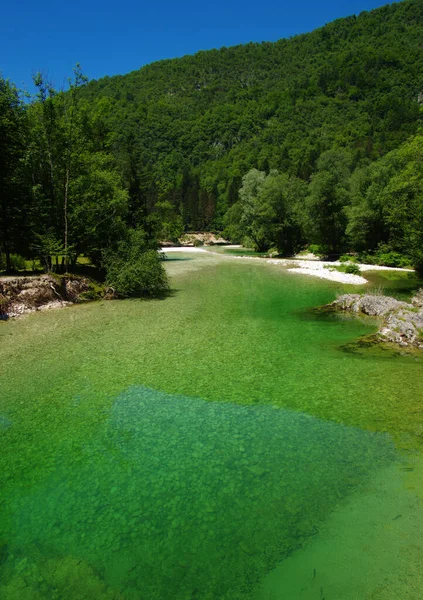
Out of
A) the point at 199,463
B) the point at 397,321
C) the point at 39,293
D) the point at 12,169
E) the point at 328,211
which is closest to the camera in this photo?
the point at 199,463

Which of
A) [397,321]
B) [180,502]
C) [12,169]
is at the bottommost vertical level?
[180,502]

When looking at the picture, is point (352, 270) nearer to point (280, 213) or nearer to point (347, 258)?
point (347, 258)

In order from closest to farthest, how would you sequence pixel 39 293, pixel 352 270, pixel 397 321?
pixel 397 321
pixel 39 293
pixel 352 270

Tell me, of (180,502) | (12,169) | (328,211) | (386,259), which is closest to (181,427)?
(180,502)

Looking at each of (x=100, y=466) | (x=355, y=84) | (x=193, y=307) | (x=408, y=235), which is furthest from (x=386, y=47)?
(x=100, y=466)

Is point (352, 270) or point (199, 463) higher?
point (352, 270)

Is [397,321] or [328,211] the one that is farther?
[328,211]
